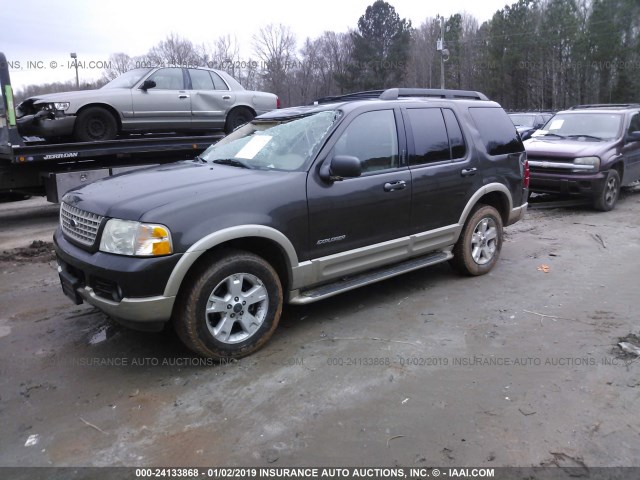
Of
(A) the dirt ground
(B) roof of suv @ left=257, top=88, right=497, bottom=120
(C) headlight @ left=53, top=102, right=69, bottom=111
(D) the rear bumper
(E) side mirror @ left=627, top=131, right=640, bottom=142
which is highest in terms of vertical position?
(C) headlight @ left=53, top=102, right=69, bottom=111

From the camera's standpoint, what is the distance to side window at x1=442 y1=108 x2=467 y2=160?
17.2 feet

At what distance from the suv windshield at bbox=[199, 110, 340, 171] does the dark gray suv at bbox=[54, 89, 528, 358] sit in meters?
0.01

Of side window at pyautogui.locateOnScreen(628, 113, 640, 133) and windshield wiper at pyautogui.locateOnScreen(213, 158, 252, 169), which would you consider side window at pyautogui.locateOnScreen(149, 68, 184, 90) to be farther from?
side window at pyautogui.locateOnScreen(628, 113, 640, 133)

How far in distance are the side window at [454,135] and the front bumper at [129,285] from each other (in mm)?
3122

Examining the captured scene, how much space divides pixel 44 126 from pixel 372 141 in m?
6.05

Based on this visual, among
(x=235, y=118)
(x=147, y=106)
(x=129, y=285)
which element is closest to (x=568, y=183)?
(x=235, y=118)

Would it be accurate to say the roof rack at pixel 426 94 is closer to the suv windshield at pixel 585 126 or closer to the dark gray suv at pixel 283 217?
the dark gray suv at pixel 283 217

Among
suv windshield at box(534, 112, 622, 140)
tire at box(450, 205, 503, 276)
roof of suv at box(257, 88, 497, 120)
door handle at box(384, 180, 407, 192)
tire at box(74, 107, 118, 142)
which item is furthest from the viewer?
suv windshield at box(534, 112, 622, 140)

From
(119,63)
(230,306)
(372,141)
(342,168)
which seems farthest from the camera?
(119,63)

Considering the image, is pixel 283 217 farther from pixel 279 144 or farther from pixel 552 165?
pixel 552 165

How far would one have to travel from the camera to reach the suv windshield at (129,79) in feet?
29.7

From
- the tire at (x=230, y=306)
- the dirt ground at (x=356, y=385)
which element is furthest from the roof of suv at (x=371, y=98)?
the dirt ground at (x=356, y=385)

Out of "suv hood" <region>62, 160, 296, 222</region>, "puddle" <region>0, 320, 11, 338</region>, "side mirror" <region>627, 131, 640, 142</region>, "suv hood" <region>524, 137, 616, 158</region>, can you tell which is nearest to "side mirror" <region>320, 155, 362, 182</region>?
"suv hood" <region>62, 160, 296, 222</region>

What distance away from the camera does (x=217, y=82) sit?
10.1 m
